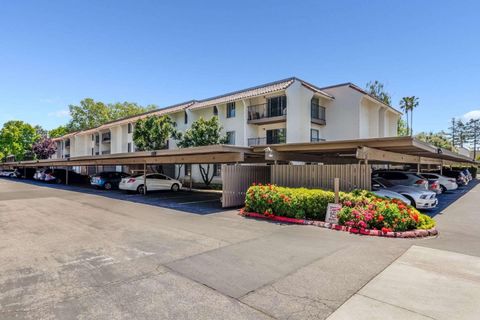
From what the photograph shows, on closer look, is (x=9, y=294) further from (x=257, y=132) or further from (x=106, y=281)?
(x=257, y=132)

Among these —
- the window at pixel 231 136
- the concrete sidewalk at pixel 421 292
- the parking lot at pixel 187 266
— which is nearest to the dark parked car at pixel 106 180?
the window at pixel 231 136

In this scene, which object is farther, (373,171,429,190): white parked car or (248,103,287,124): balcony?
(248,103,287,124): balcony

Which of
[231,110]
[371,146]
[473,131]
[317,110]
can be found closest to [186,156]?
[371,146]

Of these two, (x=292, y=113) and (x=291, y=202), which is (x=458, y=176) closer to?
(x=292, y=113)

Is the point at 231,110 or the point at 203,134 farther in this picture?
the point at 231,110

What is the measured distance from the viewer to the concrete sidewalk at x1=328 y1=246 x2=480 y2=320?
349 cm

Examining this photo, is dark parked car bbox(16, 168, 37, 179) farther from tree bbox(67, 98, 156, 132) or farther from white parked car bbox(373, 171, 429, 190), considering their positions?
white parked car bbox(373, 171, 429, 190)

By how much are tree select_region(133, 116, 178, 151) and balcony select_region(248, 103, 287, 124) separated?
695 centimetres

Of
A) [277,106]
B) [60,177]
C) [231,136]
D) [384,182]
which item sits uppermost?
[277,106]

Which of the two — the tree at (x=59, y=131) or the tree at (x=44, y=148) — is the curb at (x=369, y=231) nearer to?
the tree at (x=44, y=148)

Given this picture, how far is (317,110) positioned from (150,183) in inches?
551

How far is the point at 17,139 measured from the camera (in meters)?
51.9

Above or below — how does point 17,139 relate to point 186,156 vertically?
above

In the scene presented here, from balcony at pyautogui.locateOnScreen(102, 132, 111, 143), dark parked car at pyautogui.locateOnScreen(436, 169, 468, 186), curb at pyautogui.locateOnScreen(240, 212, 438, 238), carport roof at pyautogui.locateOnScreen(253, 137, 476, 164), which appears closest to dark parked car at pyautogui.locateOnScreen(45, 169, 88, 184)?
balcony at pyautogui.locateOnScreen(102, 132, 111, 143)
